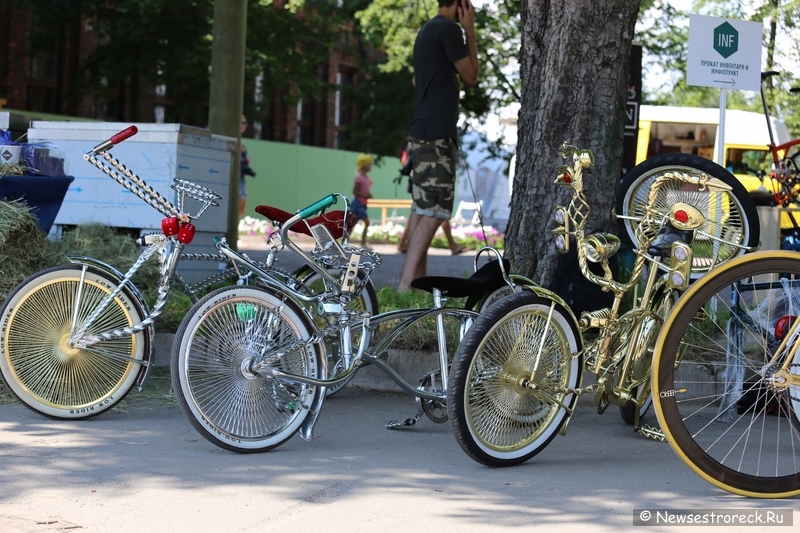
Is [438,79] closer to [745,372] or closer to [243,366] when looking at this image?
[243,366]

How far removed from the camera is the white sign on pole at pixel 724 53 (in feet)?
26.2

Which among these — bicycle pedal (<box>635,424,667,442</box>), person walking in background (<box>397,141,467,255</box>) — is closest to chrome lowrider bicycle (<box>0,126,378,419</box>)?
bicycle pedal (<box>635,424,667,442</box>)

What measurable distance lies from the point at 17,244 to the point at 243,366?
2.27m

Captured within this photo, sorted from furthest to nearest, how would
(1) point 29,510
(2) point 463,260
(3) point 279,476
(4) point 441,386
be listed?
(2) point 463,260 → (4) point 441,386 → (3) point 279,476 → (1) point 29,510

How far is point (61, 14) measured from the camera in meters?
21.8

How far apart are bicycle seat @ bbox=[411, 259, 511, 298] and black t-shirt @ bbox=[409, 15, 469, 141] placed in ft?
7.67

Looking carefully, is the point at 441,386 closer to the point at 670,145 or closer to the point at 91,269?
the point at 91,269

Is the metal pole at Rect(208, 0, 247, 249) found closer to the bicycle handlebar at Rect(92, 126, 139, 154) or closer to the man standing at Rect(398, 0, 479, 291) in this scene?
the man standing at Rect(398, 0, 479, 291)

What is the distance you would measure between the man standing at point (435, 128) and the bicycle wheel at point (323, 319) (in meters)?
1.54

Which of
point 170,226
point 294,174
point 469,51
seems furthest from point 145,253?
point 294,174

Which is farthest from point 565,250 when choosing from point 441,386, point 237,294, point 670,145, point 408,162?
point 670,145

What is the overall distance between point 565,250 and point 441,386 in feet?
3.21

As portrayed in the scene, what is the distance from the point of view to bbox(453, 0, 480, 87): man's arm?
7.74m

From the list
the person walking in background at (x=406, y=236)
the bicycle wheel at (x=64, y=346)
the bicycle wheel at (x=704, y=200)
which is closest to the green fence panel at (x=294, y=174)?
the person walking in background at (x=406, y=236)
